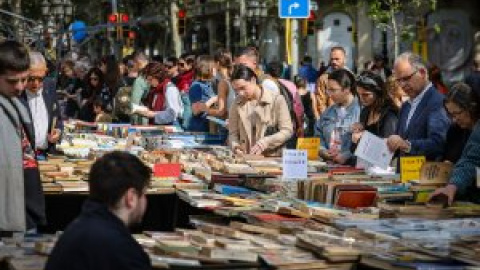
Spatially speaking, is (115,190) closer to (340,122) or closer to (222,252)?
(222,252)

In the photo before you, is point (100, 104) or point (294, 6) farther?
point (100, 104)

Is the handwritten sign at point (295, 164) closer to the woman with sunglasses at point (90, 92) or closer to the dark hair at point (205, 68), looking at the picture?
the dark hair at point (205, 68)

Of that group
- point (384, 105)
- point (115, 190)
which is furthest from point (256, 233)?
point (384, 105)

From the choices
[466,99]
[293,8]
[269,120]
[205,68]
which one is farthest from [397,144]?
[293,8]

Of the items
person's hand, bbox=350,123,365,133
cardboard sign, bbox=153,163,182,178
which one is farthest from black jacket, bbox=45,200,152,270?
person's hand, bbox=350,123,365,133

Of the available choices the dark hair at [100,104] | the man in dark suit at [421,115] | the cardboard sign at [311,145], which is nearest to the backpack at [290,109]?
the cardboard sign at [311,145]

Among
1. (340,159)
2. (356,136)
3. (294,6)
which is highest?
(294,6)

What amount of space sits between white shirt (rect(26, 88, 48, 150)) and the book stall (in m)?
0.26

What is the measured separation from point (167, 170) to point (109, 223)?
16.5 feet

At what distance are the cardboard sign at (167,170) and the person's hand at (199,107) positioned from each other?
18.0 ft

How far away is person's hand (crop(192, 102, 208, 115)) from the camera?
15945mm

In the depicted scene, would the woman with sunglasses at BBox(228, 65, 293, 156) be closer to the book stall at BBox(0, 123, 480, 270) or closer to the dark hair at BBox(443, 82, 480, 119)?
the book stall at BBox(0, 123, 480, 270)

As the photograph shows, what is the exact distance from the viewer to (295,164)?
9375mm

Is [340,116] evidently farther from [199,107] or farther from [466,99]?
[199,107]
